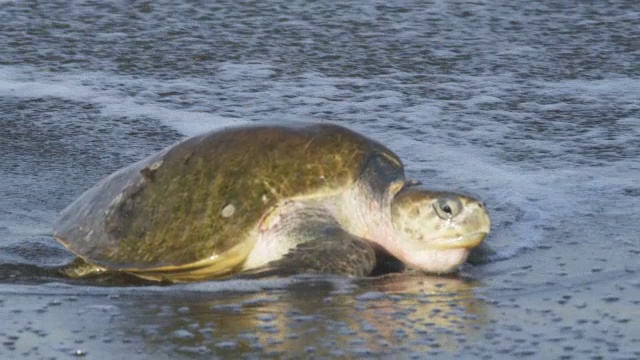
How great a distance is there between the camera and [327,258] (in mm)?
4410

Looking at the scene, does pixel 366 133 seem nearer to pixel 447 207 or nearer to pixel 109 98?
pixel 109 98

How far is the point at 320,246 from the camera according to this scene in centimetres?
448

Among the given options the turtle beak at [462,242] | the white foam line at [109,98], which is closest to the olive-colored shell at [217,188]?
the turtle beak at [462,242]

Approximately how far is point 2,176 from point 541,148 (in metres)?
2.52

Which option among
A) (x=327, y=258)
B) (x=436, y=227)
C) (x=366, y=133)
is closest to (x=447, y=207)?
(x=436, y=227)

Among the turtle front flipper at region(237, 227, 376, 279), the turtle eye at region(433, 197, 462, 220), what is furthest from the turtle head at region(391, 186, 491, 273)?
the turtle front flipper at region(237, 227, 376, 279)

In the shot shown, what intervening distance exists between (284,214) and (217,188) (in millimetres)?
251

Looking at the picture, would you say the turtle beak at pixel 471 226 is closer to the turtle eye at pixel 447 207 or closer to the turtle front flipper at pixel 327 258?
the turtle eye at pixel 447 207

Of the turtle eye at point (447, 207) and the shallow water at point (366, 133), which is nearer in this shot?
the shallow water at point (366, 133)

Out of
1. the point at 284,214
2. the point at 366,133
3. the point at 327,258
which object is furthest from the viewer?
the point at 366,133

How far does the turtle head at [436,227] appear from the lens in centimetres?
444

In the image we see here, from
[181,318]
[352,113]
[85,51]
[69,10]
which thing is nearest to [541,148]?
[352,113]

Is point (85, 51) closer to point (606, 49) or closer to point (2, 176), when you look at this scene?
point (2, 176)

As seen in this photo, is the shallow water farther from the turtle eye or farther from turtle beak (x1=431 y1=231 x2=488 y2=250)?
the turtle eye
